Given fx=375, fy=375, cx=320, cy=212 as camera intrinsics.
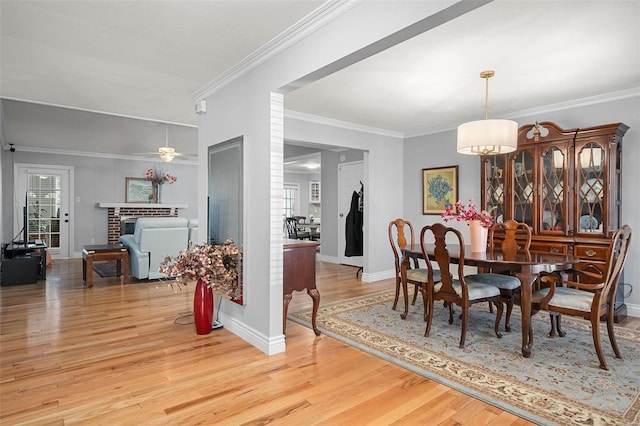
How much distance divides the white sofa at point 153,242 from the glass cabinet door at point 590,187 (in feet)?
16.9

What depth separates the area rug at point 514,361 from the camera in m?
2.09

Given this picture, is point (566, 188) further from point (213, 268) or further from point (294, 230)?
point (294, 230)

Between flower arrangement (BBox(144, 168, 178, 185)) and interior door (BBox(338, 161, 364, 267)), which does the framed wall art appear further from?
flower arrangement (BBox(144, 168, 178, 185))

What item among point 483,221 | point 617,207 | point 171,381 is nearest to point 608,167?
point 617,207

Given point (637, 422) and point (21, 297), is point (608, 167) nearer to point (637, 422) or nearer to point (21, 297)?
point (637, 422)

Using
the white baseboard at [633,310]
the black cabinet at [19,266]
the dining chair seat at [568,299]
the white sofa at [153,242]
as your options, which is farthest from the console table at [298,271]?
the black cabinet at [19,266]

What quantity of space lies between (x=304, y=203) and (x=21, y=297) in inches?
360

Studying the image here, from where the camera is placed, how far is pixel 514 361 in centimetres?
269

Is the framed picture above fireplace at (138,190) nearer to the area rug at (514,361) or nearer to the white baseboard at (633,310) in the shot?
the area rug at (514,361)

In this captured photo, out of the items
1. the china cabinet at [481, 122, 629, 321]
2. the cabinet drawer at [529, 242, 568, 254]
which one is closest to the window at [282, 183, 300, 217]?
the china cabinet at [481, 122, 629, 321]

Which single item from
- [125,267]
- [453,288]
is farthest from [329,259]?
[453,288]

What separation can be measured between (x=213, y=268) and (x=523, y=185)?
3.63m

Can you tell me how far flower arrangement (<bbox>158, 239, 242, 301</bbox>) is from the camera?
10.4 feet

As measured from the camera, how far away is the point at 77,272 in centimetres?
652
